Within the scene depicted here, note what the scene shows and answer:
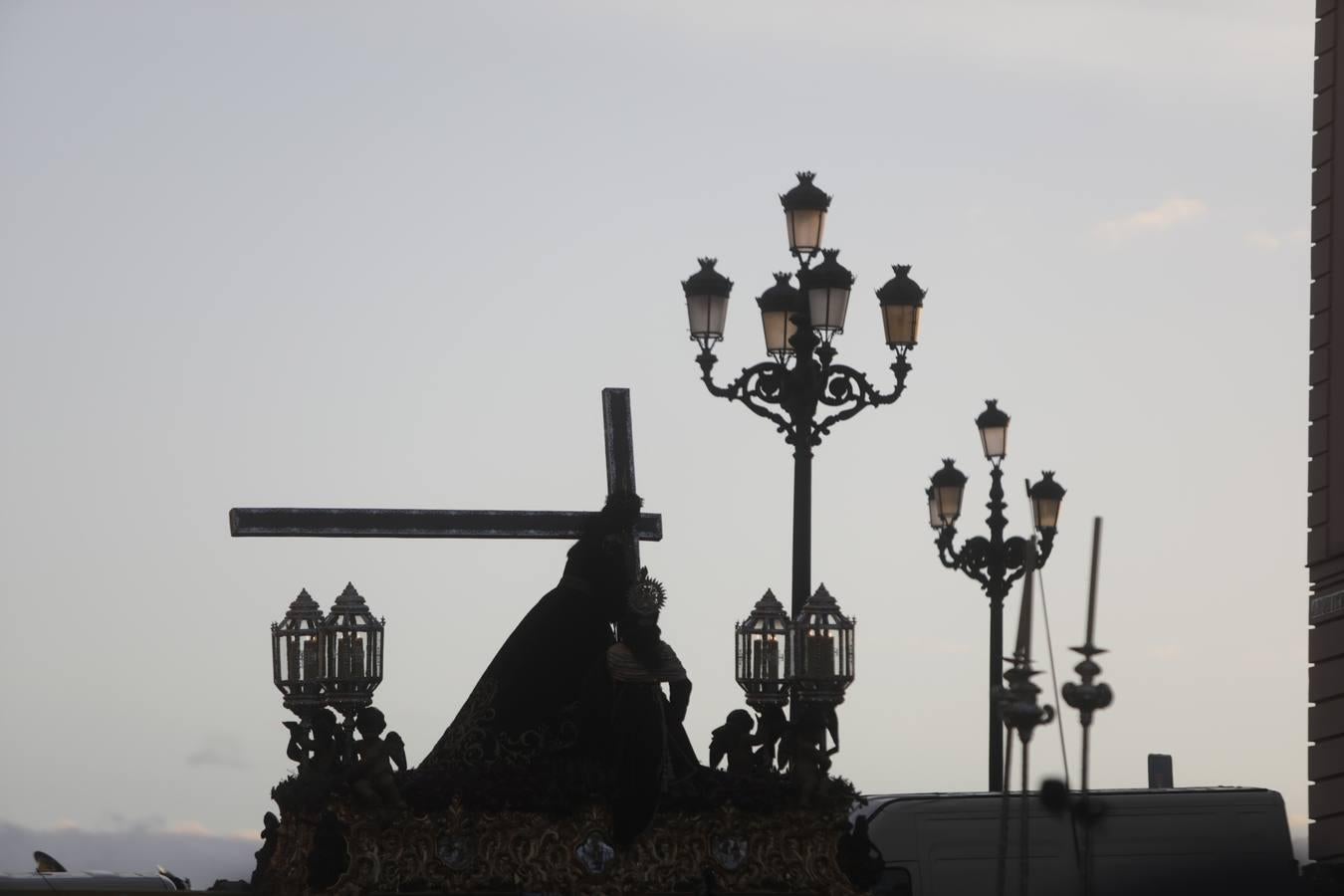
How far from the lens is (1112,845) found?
2495cm

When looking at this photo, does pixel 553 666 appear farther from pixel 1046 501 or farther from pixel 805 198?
pixel 1046 501

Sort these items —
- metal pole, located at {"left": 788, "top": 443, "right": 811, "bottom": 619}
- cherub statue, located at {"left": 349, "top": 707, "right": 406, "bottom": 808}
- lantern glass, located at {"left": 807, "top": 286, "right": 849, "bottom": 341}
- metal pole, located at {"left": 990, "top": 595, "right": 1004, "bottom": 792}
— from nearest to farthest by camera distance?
cherub statue, located at {"left": 349, "top": 707, "right": 406, "bottom": 808}
metal pole, located at {"left": 788, "top": 443, "right": 811, "bottom": 619}
lantern glass, located at {"left": 807, "top": 286, "right": 849, "bottom": 341}
metal pole, located at {"left": 990, "top": 595, "right": 1004, "bottom": 792}

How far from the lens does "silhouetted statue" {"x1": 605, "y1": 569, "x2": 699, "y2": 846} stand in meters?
14.2

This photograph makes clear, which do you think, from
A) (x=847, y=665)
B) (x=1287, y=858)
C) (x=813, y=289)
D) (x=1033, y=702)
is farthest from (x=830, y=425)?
(x=1287, y=858)

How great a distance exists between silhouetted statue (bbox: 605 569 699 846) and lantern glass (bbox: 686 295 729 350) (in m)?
4.41

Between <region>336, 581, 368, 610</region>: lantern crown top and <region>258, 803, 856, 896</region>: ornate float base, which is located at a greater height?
<region>336, 581, 368, 610</region>: lantern crown top

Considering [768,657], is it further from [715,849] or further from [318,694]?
[318,694]

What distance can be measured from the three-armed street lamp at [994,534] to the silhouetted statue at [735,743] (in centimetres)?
723

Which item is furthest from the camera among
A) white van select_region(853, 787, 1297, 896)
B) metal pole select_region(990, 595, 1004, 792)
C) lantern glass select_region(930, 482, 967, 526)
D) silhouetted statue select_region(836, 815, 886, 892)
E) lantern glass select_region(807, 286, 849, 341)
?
white van select_region(853, 787, 1297, 896)

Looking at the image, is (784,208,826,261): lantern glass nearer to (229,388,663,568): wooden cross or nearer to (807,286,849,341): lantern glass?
A: (807,286,849,341): lantern glass

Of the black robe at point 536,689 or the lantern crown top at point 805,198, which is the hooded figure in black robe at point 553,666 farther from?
the lantern crown top at point 805,198

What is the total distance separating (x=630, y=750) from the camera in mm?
14219

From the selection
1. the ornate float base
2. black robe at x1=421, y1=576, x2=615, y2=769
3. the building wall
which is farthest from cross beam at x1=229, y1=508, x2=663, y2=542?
the building wall

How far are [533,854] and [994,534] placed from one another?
9.65 meters
